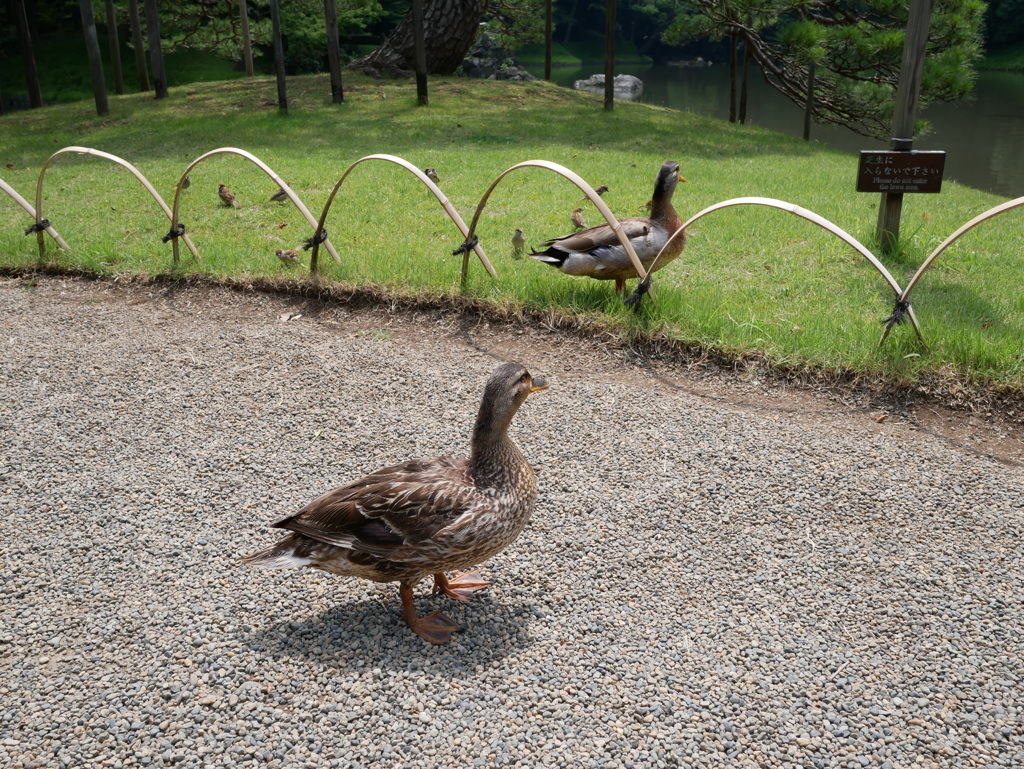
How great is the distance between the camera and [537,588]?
11.6ft

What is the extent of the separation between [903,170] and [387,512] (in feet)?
21.1

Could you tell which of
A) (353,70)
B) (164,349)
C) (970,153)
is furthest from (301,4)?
(164,349)

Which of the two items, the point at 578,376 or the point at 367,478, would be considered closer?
the point at 367,478

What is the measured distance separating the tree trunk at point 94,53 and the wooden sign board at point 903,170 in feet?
48.3

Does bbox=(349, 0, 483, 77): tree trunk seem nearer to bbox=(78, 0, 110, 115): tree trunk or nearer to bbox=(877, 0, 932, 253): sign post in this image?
bbox=(78, 0, 110, 115): tree trunk

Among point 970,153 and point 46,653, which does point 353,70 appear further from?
point 46,653

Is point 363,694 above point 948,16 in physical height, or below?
below

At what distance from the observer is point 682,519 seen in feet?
13.1

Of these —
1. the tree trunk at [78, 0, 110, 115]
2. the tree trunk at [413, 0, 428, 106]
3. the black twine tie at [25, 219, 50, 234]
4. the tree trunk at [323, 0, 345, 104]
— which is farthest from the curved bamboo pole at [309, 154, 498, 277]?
the tree trunk at [78, 0, 110, 115]

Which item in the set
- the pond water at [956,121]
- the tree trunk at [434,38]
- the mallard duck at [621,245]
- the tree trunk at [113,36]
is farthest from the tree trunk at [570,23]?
the mallard duck at [621,245]

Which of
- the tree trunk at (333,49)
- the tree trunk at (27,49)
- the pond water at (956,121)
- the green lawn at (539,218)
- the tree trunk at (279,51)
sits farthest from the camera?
the tree trunk at (27,49)

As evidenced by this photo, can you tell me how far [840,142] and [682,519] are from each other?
21.7 metres

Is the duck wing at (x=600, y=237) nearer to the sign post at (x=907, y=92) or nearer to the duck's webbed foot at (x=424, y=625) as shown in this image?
the sign post at (x=907, y=92)

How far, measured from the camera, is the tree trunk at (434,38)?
2034cm
